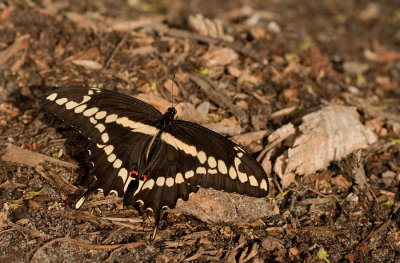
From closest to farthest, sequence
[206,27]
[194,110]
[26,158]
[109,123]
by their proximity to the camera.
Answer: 1. [109,123]
2. [26,158]
3. [194,110]
4. [206,27]

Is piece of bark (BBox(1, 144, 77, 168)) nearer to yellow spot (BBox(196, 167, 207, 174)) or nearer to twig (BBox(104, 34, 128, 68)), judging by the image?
yellow spot (BBox(196, 167, 207, 174))

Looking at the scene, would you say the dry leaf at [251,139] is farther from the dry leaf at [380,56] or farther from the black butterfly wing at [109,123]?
the dry leaf at [380,56]

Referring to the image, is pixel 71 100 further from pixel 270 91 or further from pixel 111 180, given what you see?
pixel 270 91

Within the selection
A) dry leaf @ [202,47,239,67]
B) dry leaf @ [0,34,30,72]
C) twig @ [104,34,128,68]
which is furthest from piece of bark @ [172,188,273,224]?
dry leaf @ [0,34,30,72]

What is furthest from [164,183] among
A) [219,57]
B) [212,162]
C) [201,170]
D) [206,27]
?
[206,27]

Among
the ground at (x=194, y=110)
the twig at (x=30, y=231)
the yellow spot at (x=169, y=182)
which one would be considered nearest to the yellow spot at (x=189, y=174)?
the yellow spot at (x=169, y=182)

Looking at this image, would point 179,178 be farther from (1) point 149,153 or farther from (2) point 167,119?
(2) point 167,119
